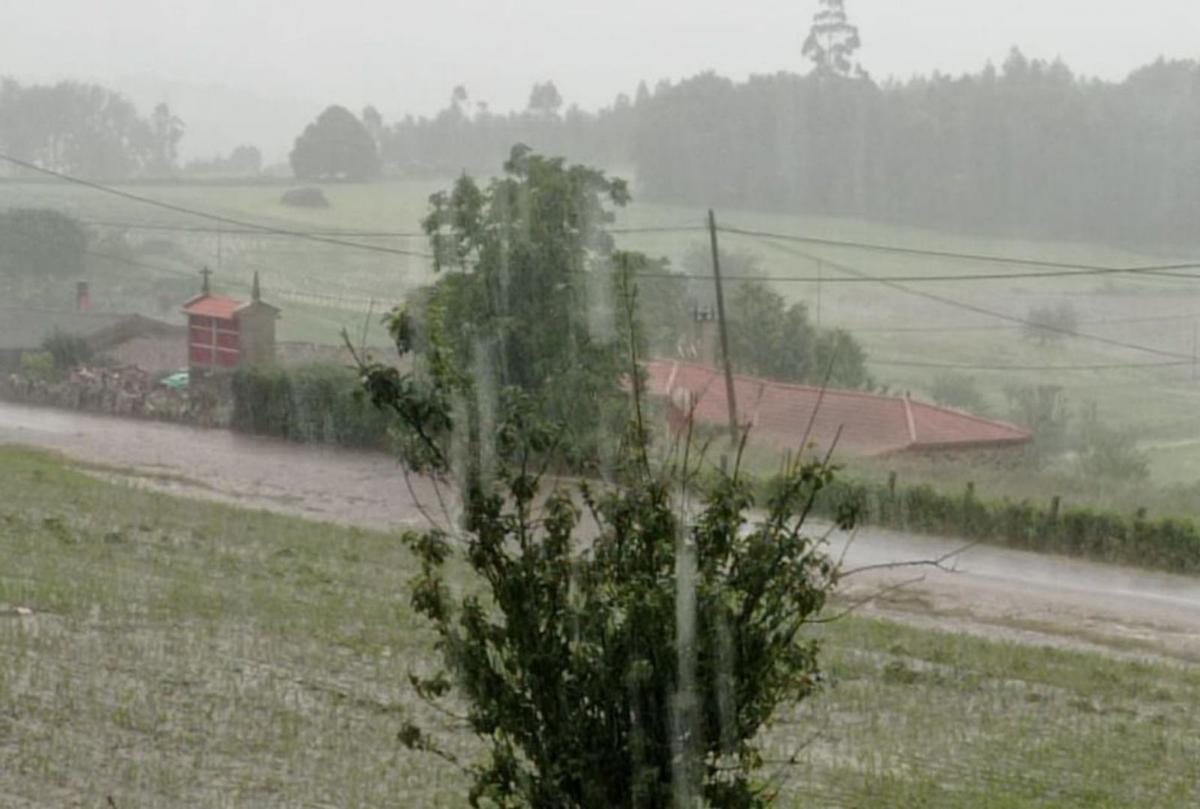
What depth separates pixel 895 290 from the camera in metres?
29.0

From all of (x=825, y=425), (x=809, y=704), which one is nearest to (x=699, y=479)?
(x=809, y=704)

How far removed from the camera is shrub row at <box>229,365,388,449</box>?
2298 centimetres

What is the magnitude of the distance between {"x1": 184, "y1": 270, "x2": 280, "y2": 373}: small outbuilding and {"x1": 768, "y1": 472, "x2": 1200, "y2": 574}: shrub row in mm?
11328

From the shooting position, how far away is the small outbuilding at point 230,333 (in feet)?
85.1

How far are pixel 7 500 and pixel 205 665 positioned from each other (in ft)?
27.5

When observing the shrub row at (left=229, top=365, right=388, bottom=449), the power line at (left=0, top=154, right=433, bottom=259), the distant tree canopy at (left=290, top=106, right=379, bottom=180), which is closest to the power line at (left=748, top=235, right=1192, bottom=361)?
the power line at (left=0, top=154, right=433, bottom=259)

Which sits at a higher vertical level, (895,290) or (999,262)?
(999,262)

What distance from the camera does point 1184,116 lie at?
27234 mm

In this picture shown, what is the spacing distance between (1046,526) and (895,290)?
12.0m

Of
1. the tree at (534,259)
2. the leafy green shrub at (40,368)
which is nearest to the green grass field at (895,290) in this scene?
the tree at (534,259)

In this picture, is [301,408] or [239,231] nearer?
[301,408]

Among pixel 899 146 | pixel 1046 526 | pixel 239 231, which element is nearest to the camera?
pixel 1046 526

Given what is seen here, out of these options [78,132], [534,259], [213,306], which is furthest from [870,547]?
[78,132]

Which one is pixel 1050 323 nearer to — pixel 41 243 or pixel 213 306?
pixel 213 306
